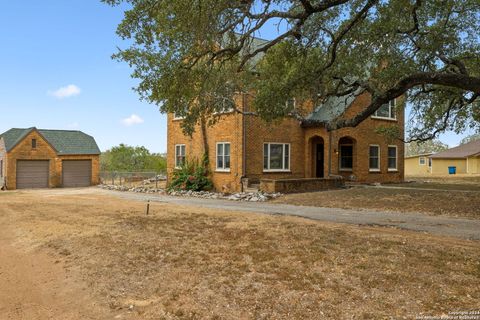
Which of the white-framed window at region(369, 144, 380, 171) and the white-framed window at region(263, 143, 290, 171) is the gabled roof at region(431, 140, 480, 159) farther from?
the white-framed window at region(263, 143, 290, 171)

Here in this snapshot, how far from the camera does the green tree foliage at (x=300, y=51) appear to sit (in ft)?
31.0

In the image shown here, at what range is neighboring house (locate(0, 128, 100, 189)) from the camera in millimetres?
29828

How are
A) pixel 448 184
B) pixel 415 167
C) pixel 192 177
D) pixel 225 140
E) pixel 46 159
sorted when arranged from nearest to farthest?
pixel 225 140, pixel 192 177, pixel 448 184, pixel 46 159, pixel 415 167

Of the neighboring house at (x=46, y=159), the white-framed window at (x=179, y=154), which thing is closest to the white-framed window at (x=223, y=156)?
the white-framed window at (x=179, y=154)

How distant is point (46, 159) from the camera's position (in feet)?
101

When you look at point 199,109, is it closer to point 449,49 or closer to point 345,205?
point 345,205

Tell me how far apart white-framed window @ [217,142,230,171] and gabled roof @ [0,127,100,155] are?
49.4 feet

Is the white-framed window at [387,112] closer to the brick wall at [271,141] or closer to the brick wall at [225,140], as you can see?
the brick wall at [271,141]

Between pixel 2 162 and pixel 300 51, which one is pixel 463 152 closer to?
pixel 300 51

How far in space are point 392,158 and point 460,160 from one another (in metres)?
24.4

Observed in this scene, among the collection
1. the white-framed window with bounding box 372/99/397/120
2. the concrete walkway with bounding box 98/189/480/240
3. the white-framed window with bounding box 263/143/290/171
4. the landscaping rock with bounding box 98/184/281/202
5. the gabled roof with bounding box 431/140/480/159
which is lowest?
the concrete walkway with bounding box 98/189/480/240

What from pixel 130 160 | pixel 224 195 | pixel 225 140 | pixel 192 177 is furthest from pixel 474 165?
pixel 130 160

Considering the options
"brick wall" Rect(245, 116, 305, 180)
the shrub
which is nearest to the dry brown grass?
"brick wall" Rect(245, 116, 305, 180)

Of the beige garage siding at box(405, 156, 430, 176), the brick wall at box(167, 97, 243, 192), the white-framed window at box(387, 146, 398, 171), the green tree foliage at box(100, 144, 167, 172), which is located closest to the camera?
the brick wall at box(167, 97, 243, 192)
